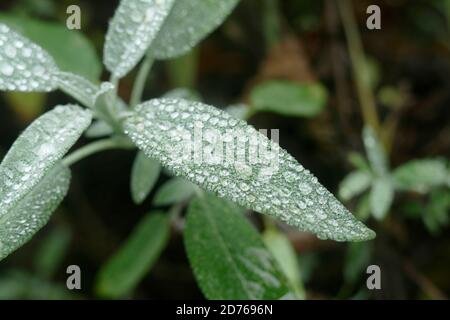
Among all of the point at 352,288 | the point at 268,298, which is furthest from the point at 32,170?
the point at 352,288

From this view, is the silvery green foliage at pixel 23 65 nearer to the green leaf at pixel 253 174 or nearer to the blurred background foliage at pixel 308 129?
the green leaf at pixel 253 174

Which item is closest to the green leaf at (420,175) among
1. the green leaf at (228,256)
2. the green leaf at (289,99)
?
the green leaf at (289,99)

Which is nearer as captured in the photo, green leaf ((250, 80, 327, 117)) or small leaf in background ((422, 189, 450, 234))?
small leaf in background ((422, 189, 450, 234))

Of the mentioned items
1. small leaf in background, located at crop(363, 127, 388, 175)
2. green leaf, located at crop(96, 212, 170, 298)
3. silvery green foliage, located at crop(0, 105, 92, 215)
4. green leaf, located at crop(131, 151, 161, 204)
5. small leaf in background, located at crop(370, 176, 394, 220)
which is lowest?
green leaf, located at crop(96, 212, 170, 298)

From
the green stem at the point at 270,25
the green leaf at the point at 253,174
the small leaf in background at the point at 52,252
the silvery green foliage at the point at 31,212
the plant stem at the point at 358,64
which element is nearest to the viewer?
the green leaf at the point at 253,174

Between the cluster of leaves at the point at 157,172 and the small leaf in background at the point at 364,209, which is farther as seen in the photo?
the small leaf in background at the point at 364,209

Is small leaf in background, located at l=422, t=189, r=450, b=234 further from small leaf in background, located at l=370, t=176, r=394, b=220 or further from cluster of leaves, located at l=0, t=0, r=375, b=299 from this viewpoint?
cluster of leaves, located at l=0, t=0, r=375, b=299

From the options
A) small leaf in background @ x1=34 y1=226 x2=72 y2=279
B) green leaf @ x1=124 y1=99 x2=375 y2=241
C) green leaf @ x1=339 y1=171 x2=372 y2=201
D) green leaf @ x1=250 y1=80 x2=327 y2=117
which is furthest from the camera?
small leaf in background @ x1=34 y1=226 x2=72 y2=279

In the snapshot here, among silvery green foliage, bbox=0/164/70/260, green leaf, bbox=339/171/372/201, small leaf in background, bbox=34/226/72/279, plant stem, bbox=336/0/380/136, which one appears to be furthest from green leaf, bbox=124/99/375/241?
plant stem, bbox=336/0/380/136
